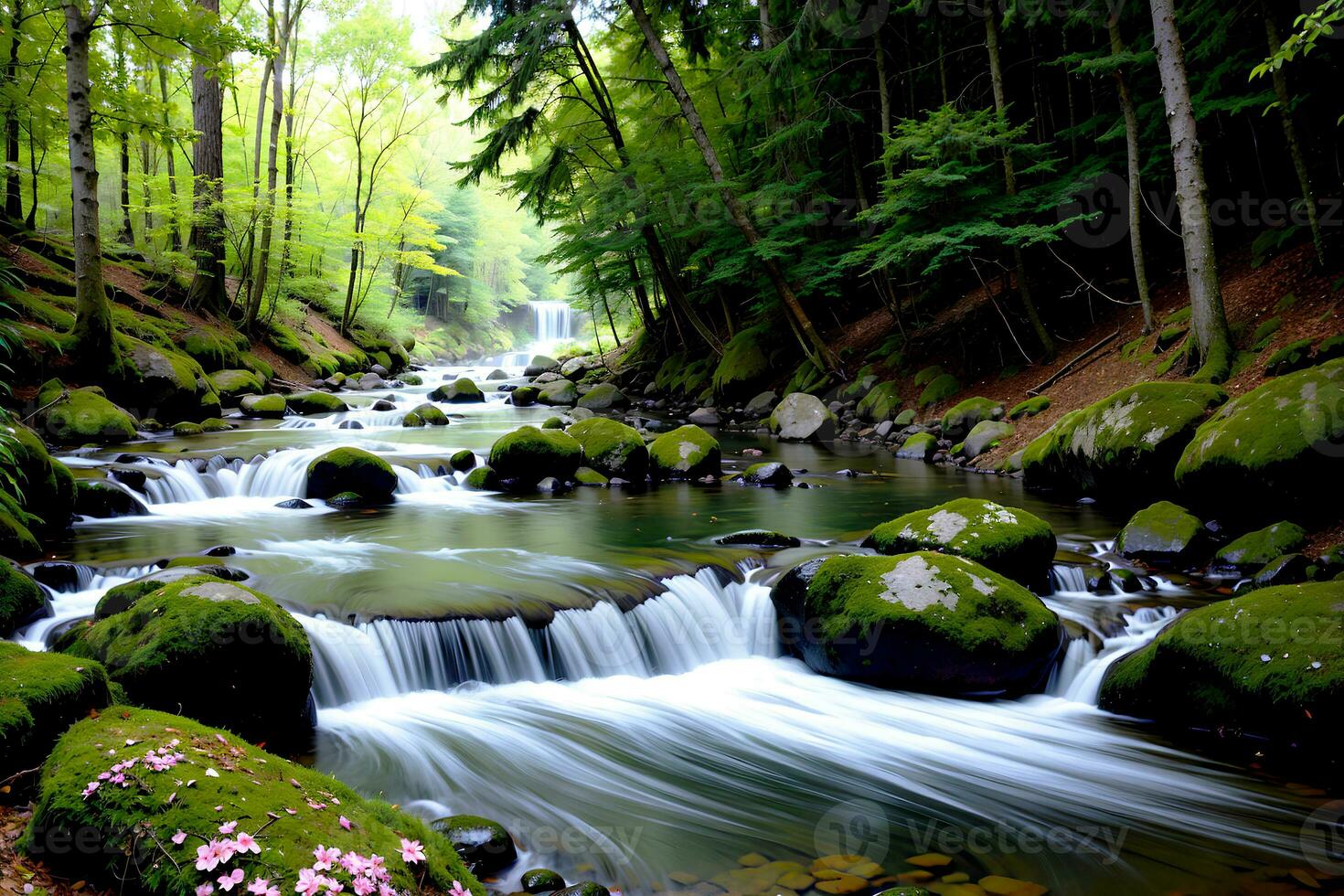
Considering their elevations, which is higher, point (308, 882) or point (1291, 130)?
point (1291, 130)

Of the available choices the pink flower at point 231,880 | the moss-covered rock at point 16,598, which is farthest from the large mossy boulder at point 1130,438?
the moss-covered rock at point 16,598

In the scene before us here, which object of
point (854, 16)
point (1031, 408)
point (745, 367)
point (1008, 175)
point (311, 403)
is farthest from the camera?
point (745, 367)

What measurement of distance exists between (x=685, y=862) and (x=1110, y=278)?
14.5 meters

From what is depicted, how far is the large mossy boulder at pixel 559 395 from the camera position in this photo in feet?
78.9

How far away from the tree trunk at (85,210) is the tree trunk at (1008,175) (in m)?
13.0

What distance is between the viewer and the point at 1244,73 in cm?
1095

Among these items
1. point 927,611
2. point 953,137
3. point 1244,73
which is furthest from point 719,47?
point 927,611

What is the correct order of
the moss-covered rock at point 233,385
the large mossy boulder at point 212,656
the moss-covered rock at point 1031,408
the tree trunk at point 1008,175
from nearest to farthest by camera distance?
1. the large mossy boulder at point 212,656
2. the moss-covered rock at point 1031,408
3. the tree trunk at point 1008,175
4. the moss-covered rock at point 233,385

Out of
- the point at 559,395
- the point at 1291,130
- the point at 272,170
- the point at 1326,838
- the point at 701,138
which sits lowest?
the point at 1326,838

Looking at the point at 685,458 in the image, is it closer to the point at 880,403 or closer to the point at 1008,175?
the point at 880,403

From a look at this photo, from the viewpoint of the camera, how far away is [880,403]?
52.4ft

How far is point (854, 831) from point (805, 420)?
508 inches

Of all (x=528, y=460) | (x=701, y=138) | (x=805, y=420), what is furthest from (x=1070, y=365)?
(x=528, y=460)

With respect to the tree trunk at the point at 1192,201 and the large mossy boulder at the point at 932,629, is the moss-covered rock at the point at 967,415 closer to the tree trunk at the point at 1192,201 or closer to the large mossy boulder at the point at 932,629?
the tree trunk at the point at 1192,201
